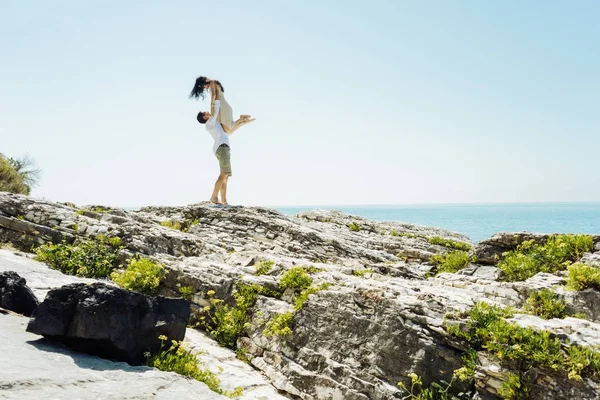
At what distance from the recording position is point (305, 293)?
9195mm

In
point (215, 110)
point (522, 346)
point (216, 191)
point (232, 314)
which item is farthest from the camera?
point (216, 191)

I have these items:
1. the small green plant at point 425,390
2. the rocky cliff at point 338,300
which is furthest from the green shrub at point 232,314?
the small green plant at point 425,390

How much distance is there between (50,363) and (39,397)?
1.16 metres

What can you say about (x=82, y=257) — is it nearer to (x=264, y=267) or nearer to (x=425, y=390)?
(x=264, y=267)

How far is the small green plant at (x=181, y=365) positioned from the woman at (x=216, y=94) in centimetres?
1389

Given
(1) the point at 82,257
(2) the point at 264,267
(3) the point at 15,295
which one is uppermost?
(1) the point at 82,257

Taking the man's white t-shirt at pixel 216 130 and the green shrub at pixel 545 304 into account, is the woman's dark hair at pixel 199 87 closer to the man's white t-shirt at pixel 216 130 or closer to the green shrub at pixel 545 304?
the man's white t-shirt at pixel 216 130

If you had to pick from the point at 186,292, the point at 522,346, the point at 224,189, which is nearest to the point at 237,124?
the point at 224,189

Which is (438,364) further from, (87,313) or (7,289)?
(7,289)

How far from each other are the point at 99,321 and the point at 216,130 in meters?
14.0

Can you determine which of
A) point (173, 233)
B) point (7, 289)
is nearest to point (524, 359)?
point (7, 289)

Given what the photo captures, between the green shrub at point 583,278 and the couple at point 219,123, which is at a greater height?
the couple at point 219,123

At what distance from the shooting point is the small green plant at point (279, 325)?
333 inches

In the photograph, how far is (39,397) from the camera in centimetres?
454
